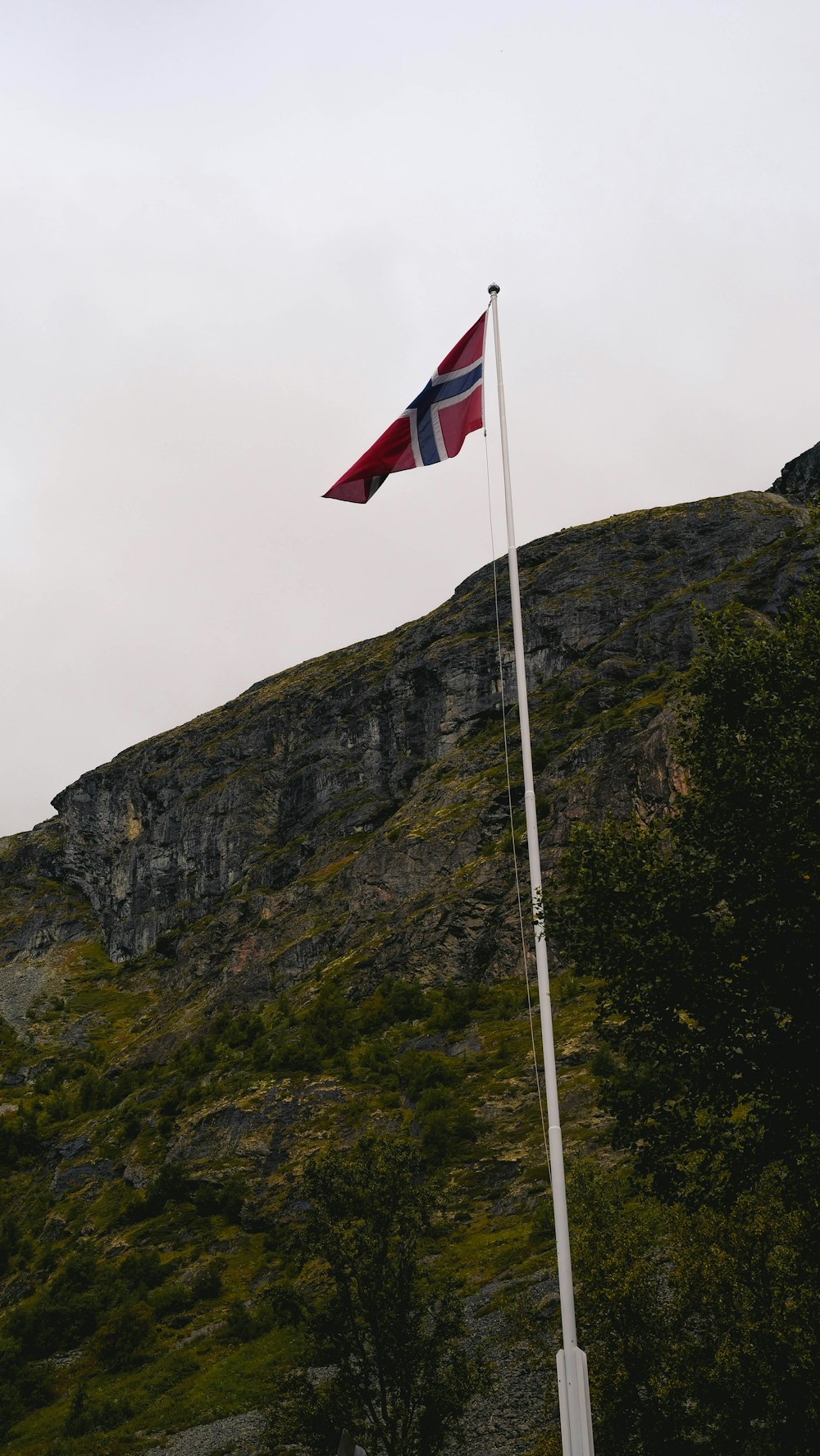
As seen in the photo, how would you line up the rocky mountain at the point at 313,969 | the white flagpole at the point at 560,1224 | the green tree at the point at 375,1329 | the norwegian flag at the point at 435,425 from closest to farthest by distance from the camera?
the white flagpole at the point at 560,1224
the norwegian flag at the point at 435,425
the green tree at the point at 375,1329
the rocky mountain at the point at 313,969

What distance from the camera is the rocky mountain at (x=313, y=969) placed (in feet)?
194

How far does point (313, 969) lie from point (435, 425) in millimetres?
102234

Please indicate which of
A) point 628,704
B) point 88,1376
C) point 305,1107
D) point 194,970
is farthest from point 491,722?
point 88,1376

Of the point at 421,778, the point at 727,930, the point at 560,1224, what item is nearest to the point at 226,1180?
the point at 727,930

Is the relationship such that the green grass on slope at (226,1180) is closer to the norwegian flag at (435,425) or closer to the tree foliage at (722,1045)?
the tree foliage at (722,1045)

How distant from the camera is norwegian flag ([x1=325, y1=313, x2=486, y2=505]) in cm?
2091

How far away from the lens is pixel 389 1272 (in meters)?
25.6

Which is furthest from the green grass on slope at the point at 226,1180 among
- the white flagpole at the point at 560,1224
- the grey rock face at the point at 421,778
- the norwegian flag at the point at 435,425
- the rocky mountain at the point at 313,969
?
the norwegian flag at the point at 435,425

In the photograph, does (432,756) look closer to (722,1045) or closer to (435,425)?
(435,425)

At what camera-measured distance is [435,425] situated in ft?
69.6

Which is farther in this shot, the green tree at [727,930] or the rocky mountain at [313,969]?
the rocky mountain at [313,969]

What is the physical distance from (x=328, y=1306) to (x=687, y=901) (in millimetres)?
15885

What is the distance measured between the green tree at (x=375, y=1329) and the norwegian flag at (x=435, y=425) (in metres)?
18.9

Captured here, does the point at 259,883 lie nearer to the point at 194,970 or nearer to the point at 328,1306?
the point at 194,970
